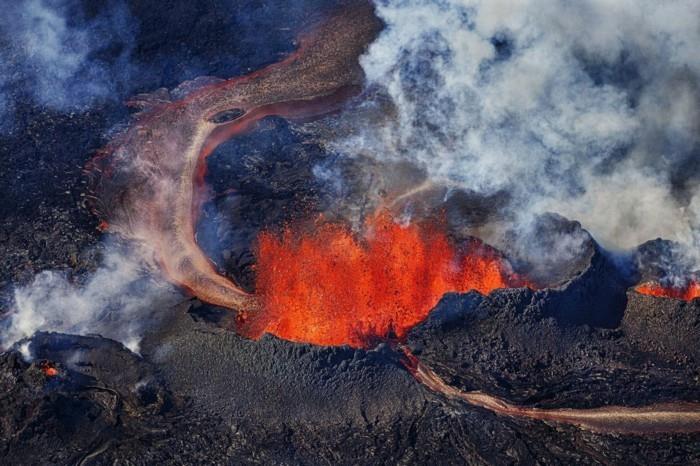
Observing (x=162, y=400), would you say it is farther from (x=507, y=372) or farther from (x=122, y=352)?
(x=507, y=372)

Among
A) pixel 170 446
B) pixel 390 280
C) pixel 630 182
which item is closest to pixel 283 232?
pixel 390 280

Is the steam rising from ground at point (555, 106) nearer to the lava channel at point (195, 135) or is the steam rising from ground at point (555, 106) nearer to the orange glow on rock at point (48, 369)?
the lava channel at point (195, 135)

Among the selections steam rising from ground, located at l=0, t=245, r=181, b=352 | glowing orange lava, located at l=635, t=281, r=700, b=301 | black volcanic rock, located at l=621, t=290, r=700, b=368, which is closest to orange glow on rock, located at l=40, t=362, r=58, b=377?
steam rising from ground, located at l=0, t=245, r=181, b=352

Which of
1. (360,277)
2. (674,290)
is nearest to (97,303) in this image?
(360,277)

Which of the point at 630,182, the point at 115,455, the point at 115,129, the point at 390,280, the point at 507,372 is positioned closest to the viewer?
the point at 115,455

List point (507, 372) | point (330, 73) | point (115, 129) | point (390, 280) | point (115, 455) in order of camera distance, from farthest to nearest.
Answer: point (330, 73), point (115, 129), point (390, 280), point (507, 372), point (115, 455)

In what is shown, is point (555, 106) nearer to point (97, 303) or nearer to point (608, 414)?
point (608, 414)

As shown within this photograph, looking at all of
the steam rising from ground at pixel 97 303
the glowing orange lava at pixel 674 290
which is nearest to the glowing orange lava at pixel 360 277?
the steam rising from ground at pixel 97 303
